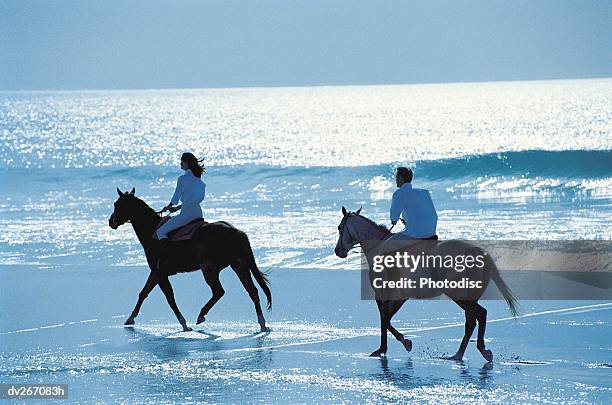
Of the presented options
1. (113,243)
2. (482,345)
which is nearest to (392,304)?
(482,345)

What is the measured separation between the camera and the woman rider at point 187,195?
1278 cm

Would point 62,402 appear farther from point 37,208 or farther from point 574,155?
point 574,155

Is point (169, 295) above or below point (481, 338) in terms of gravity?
above

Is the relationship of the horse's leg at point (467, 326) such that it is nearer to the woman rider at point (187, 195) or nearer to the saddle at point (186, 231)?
the woman rider at point (187, 195)

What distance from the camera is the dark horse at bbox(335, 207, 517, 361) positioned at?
35.2 feet

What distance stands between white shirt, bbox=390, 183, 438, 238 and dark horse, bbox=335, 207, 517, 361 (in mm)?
204

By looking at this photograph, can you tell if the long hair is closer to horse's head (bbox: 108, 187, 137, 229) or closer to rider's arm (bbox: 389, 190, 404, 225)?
horse's head (bbox: 108, 187, 137, 229)

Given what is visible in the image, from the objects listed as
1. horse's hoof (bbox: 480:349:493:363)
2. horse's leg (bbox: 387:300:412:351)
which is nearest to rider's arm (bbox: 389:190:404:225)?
horse's leg (bbox: 387:300:412:351)

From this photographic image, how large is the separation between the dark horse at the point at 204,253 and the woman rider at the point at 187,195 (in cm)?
19

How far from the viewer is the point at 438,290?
1088cm

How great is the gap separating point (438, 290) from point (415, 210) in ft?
2.55

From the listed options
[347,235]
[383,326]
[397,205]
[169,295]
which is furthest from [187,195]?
[383,326]

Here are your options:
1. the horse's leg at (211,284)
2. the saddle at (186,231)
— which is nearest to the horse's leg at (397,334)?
the horse's leg at (211,284)

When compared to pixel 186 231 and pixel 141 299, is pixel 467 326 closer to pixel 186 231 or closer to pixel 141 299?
pixel 186 231
